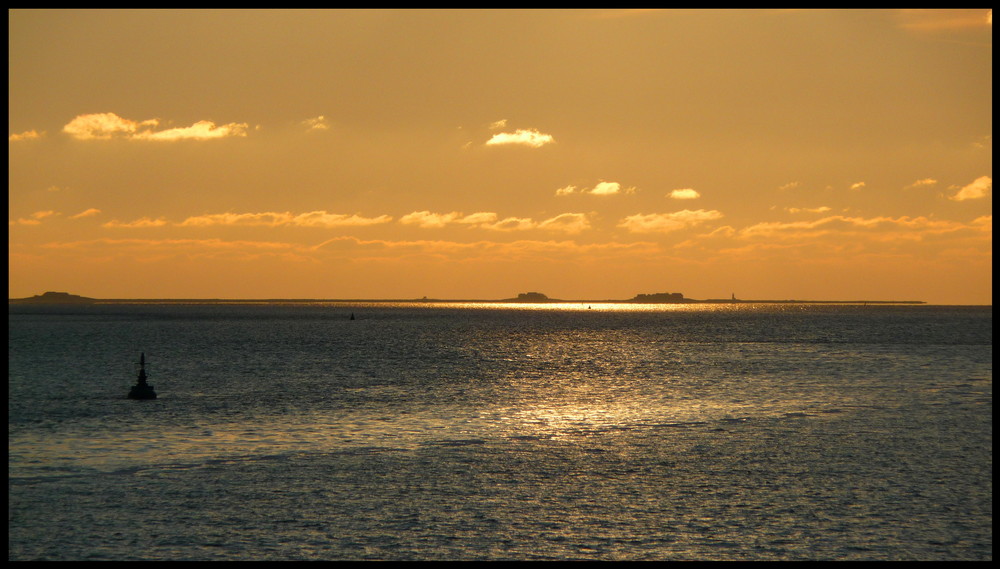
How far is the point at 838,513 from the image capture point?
23.6 m

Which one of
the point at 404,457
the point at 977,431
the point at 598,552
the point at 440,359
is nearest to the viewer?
the point at 598,552

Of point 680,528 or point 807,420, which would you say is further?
point 807,420

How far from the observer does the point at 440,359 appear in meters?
95.9

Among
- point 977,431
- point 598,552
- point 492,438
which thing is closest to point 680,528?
point 598,552

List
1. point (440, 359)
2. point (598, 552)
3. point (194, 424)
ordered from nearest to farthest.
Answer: point (598, 552), point (194, 424), point (440, 359)

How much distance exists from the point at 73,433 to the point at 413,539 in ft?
75.9

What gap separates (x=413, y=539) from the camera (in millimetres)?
21172

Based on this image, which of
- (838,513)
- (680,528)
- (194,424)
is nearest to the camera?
(680,528)

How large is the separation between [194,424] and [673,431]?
21415 mm

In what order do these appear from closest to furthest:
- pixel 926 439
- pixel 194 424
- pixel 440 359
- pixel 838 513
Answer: pixel 838 513 → pixel 926 439 → pixel 194 424 → pixel 440 359

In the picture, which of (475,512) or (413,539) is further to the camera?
(475,512)

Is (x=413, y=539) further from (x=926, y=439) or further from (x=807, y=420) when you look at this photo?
(x=807, y=420)

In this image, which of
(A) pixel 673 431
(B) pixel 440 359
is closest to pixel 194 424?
(A) pixel 673 431

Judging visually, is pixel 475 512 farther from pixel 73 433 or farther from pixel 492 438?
pixel 73 433
